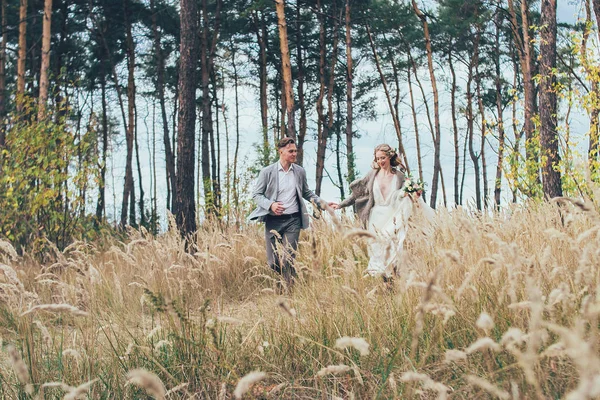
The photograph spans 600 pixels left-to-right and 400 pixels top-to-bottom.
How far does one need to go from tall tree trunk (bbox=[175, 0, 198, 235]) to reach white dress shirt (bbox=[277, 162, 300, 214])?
2.15 meters

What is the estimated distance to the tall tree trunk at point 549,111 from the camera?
11.0m

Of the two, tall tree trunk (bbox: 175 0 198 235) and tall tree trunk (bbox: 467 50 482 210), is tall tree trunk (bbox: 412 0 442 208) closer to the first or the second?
tall tree trunk (bbox: 467 50 482 210)

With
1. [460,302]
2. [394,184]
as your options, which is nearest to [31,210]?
[394,184]

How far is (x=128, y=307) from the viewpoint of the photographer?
629 centimetres

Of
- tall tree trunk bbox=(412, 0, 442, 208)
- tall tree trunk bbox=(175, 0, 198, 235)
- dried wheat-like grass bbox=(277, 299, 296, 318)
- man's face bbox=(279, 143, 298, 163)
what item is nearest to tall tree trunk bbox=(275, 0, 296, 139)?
tall tree trunk bbox=(175, 0, 198, 235)

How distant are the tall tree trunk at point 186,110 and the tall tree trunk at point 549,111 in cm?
668

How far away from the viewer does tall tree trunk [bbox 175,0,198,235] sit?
909cm

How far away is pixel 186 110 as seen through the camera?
358 inches

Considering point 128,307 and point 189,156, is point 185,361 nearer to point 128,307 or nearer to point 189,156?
point 128,307

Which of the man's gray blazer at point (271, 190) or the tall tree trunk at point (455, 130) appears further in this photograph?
the tall tree trunk at point (455, 130)

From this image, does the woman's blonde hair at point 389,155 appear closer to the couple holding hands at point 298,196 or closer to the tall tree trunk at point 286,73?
the couple holding hands at point 298,196

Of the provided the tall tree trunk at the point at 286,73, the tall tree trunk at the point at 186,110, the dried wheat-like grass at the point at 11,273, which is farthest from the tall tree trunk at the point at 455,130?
the dried wheat-like grass at the point at 11,273

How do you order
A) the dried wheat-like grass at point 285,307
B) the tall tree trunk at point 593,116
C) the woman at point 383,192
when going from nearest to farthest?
the dried wheat-like grass at point 285,307, the woman at point 383,192, the tall tree trunk at point 593,116

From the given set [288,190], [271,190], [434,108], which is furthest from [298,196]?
[434,108]
